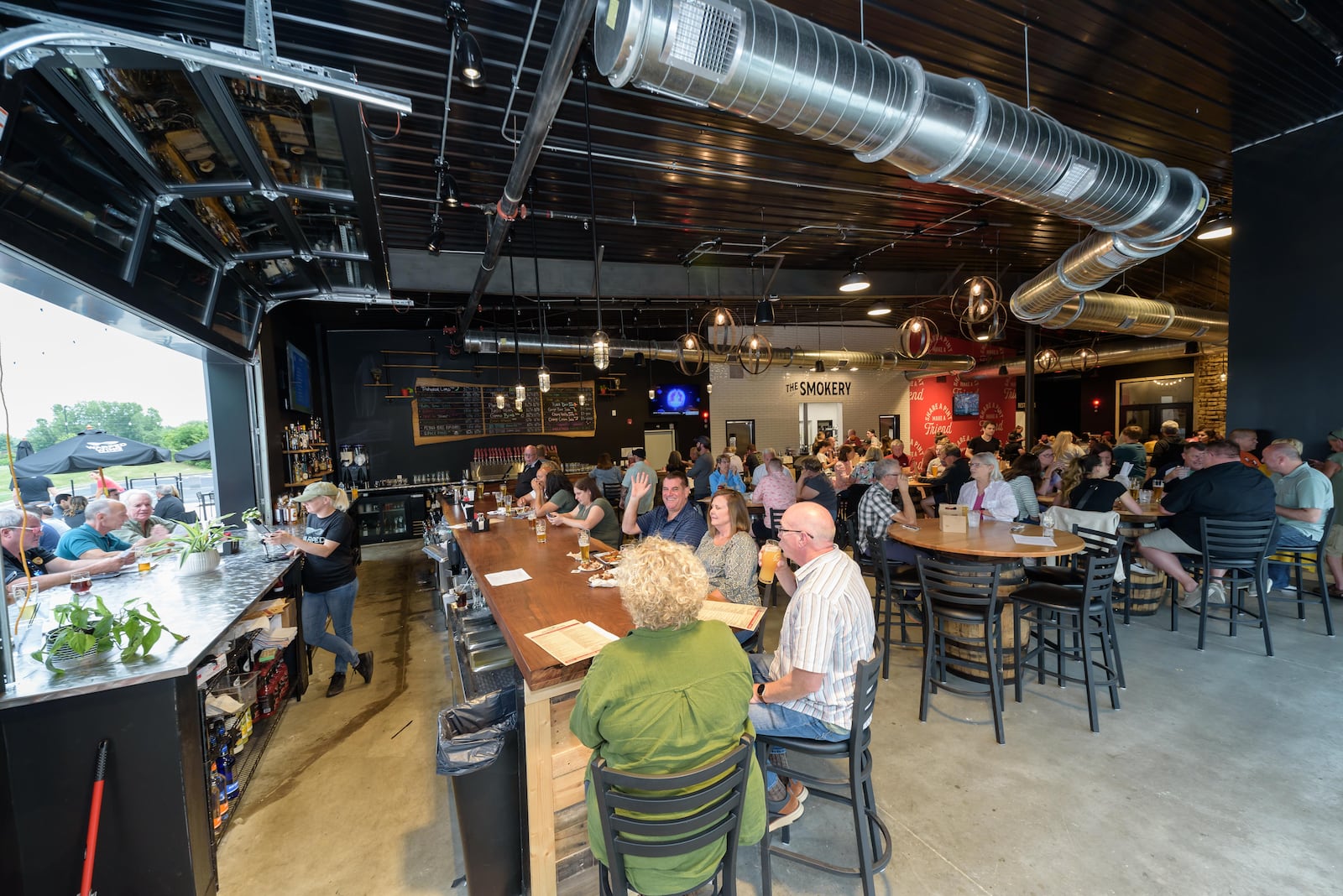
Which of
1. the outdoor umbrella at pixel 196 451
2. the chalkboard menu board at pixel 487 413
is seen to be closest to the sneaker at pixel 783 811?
the outdoor umbrella at pixel 196 451

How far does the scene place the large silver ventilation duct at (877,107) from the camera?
216cm

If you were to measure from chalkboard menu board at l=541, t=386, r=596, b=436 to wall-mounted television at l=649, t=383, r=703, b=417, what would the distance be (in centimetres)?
158

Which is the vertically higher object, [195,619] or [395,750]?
[195,619]

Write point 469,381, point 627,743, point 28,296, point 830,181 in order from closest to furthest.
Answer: point 627,743 → point 28,296 → point 830,181 → point 469,381

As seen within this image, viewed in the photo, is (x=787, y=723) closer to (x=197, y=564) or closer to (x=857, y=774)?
(x=857, y=774)

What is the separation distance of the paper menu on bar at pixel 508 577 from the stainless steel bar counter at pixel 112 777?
1.24 metres

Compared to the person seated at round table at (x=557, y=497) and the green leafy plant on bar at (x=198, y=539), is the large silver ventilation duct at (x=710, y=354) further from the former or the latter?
the green leafy plant on bar at (x=198, y=539)

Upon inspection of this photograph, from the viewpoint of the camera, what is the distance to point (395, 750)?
3.31 m

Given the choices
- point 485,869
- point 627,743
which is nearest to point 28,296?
point 485,869

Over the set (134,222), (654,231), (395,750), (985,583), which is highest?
(654,231)

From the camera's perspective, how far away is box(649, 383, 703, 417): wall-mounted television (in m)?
13.0

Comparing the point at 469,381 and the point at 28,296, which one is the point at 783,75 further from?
the point at 469,381

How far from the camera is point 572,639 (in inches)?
85.0

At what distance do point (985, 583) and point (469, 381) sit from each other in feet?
32.5
